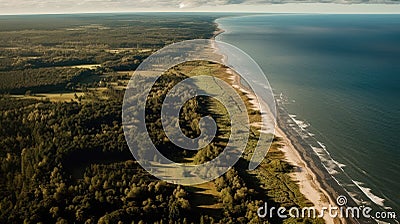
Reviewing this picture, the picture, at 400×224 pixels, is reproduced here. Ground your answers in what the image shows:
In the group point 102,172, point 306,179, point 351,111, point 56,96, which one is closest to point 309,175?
point 306,179

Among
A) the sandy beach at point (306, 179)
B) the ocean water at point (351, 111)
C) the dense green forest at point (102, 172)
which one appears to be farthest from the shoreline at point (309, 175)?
the ocean water at point (351, 111)

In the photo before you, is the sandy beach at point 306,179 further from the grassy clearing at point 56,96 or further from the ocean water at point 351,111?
the grassy clearing at point 56,96

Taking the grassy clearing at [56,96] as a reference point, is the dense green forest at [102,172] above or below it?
below

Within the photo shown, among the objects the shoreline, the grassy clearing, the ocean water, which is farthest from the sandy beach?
the grassy clearing

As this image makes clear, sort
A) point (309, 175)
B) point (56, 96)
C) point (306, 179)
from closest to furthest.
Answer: point (306, 179)
point (309, 175)
point (56, 96)

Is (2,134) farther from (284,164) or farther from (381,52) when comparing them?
(381,52)

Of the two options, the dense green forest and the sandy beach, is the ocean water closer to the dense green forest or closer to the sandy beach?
the sandy beach

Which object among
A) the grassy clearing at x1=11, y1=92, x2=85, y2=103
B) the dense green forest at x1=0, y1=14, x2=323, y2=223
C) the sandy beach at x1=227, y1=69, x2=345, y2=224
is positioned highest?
the grassy clearing at x1=11, y1=92, x2=85, y2=103

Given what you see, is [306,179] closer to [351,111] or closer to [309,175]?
[309,175]

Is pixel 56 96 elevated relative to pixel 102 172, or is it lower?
elevated

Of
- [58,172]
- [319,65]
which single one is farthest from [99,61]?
[58,172]

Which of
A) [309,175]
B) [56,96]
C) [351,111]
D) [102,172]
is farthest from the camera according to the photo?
[56,96]
